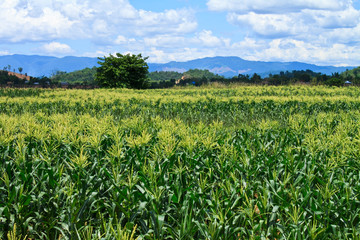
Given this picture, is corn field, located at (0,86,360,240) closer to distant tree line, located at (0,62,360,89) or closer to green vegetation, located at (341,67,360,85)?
distant tree line, located at (0,62,360,89)

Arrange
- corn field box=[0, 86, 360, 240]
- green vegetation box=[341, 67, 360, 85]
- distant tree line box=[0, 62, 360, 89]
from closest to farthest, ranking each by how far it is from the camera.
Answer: corn field box=[0, 86, 360, 240]
green vegetation box=[341, 67, 360, 85]
distant tree line box=[0, 62, 360, 89]

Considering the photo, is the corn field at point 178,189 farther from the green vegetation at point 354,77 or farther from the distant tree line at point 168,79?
the green vegetation at point 354,77

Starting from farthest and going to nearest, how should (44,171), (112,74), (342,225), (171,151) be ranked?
(112,74) → (171,151) → (44,171) → (342,225)

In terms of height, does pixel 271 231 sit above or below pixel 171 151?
below

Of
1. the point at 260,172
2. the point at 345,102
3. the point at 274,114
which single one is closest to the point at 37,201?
the point at 260,172

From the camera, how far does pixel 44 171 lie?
175 inches

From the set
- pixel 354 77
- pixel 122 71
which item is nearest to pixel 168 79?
pixel 354 77

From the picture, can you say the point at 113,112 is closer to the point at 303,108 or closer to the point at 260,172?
the point at 303,108

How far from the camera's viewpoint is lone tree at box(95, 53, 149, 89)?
4331 centimetres

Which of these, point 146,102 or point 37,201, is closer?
point 37,201

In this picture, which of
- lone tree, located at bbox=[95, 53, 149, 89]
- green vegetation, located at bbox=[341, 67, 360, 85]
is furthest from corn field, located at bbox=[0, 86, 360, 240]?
green vegetation, located at bbox=[341, 67, 360, 85]

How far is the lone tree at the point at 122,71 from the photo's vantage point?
43312 millimetres

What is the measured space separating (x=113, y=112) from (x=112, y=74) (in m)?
30.9

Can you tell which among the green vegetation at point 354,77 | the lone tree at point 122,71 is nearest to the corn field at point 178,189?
the lone tree at point 122,71
